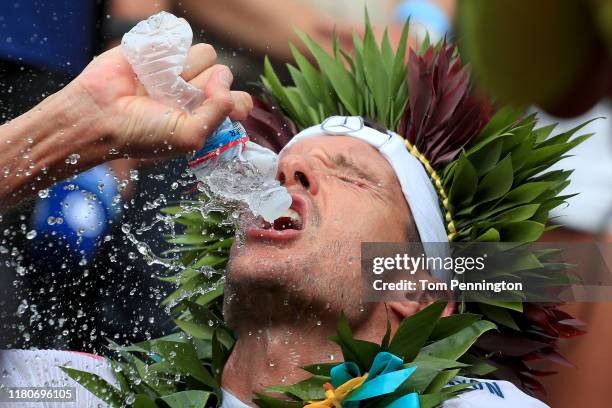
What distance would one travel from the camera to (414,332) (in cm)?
195

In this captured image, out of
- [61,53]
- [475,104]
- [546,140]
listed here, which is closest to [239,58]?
[61,53]

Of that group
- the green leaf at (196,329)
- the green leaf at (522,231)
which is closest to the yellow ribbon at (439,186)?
the green leaf at (522,231)

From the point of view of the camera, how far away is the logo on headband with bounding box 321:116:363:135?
7.72 feet

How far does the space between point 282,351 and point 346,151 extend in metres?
0.60

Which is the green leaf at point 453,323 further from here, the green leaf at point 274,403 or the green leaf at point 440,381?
the green leaf at point 274,403

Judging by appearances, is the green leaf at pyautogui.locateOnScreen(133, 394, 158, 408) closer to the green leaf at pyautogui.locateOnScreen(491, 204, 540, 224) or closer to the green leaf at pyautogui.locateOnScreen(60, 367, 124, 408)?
the green leaf at pyautogui.locateOnScreen(60, 367, 124, 408)

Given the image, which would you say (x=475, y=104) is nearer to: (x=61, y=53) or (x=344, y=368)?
(x=344, y=368)

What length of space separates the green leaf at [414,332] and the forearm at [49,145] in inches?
31.3

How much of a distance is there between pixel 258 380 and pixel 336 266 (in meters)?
0.33

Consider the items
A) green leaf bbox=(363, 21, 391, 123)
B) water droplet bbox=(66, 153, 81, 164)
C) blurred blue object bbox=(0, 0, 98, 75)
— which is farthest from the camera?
blurred blue object bbox=(0, 0, 98, 75)

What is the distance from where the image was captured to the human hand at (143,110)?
1731mm

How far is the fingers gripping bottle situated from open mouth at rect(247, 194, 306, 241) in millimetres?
22

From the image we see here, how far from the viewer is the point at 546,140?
2443 millimetres

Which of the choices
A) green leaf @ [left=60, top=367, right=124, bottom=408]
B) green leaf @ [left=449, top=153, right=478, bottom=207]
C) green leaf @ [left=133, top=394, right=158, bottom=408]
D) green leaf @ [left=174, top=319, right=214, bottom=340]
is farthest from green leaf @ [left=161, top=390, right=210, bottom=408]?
green leaf @ [left=449, top=153, right=478, bottom=207]
